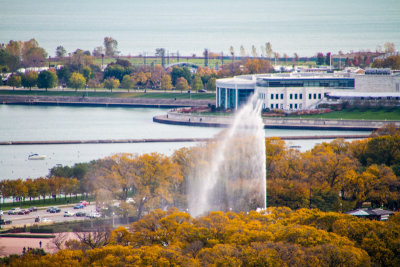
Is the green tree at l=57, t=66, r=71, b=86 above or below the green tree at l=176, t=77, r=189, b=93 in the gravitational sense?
above

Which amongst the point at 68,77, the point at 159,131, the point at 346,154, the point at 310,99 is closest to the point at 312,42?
the point at 68,77

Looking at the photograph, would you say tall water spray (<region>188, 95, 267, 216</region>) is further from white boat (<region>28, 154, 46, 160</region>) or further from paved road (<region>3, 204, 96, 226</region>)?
white boat (<region>28, 154, 46, 160</region>)

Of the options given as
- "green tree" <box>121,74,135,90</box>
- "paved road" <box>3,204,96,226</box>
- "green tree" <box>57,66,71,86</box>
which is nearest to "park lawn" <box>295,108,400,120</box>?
"green tree" <box>121,74,135,90</box>

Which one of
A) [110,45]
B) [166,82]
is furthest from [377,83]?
[110,45]

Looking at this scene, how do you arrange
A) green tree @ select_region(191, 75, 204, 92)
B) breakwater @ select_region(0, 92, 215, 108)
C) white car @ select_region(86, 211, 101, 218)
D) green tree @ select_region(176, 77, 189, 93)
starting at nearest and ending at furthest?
white car @ select_region(86, 211, 101, 218) < breakwater @ select_region(0, 92, 215, 108) < green tree @ select_region(191, 75, 204, 92) < green tree @ select_region(176, 77, 189, 93)

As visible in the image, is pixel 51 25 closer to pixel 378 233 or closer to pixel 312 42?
pixel 312 42
